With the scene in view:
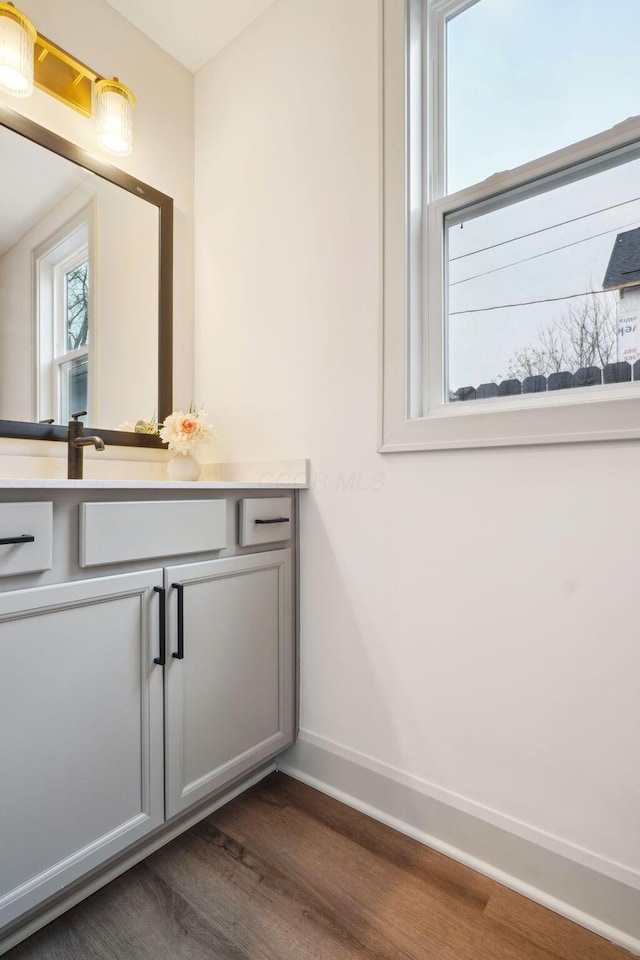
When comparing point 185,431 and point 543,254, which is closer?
point 543,254

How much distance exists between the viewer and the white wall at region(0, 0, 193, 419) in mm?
1520

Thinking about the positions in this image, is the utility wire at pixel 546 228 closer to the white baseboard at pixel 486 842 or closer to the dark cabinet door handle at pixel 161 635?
the dark cabinet door handle at pixel 161 635

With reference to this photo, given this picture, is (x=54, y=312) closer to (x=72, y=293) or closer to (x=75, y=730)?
(x=72, y=293)

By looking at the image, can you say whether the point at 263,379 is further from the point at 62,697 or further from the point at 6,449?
the point at 62,697

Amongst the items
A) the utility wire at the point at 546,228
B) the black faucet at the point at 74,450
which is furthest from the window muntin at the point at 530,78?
the black faucet at the point at 74,450

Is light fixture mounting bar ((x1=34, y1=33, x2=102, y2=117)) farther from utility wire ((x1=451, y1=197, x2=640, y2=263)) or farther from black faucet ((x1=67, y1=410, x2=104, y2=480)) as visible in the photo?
utility wire ((x1=451, y1=197, x2=640, y2=263))

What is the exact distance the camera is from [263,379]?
1684 mm

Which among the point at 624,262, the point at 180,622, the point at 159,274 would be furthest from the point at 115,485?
the point at 624,262

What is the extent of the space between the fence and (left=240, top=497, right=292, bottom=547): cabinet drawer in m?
0.58

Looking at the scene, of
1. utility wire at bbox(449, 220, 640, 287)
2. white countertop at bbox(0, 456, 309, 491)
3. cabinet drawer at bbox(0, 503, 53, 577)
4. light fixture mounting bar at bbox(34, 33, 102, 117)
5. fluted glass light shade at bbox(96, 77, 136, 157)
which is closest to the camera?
cabinet drawer at bbox(0, 503, 53, 577)

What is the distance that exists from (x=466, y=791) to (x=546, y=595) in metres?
0.54

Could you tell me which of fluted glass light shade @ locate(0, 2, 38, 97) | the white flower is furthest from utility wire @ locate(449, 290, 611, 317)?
fluted glass light shade @ locate(0, 2, 38, 97)

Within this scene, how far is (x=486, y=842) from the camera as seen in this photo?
1180 mm

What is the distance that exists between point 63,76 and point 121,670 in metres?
1.74
